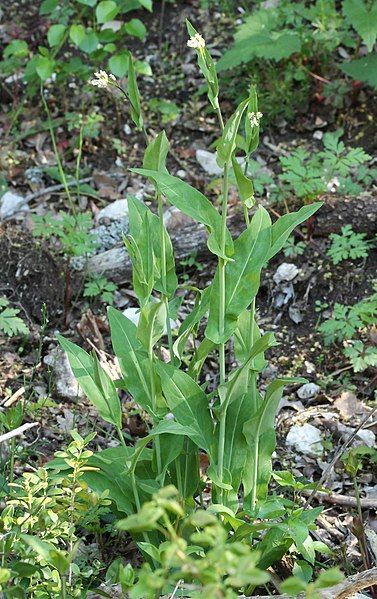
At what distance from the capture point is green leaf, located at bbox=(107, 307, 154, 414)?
2770 mm

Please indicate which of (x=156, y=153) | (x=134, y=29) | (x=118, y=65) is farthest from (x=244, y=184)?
(x=134, y=29)

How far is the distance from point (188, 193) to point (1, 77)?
350 centimetres

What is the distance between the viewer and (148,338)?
2.57m

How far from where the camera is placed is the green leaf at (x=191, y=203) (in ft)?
8.29

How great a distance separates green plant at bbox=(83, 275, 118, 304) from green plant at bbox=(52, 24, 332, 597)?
1240 mm

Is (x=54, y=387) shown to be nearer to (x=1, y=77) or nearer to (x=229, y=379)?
(x=229, y=379)

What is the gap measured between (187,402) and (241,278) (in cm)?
43

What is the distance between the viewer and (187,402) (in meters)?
2.73

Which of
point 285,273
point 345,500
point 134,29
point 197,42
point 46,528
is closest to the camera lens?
point 197,42

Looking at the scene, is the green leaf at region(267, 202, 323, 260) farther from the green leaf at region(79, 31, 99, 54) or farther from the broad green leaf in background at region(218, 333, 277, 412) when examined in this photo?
the green leaf at region(79, 31, 99, 54)

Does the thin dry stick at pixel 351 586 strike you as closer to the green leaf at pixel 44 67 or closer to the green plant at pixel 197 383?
the green plant at pixel 197 383

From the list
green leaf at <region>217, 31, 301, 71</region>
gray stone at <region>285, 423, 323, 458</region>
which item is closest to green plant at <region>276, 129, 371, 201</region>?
green leaf at <region>217, 31, 301, 71</region>

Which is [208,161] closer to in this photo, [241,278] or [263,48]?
[263,48]

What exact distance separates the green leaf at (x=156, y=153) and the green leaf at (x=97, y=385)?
0.62 metres
